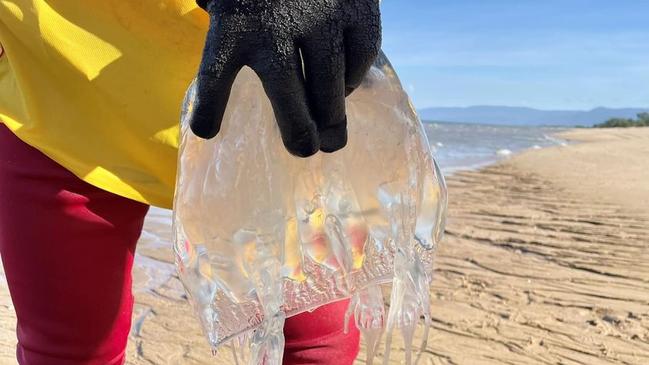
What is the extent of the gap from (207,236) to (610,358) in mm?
2244

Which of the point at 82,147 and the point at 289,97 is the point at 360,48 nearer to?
the point at 289,97

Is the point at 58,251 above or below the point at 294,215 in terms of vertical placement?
below

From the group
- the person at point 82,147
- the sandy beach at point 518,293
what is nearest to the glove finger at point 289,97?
the person at point 82,147

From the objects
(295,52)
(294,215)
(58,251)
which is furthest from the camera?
(58,251)

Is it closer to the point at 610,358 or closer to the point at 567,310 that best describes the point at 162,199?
the point at 610,358

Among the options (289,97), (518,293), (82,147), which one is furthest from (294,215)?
(518,293)

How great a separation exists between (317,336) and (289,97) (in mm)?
534

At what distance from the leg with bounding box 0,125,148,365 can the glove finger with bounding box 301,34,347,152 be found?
18.5 inches

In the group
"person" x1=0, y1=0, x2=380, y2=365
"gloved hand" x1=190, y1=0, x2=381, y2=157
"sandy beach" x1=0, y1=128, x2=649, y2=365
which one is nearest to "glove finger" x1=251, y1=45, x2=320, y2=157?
"gloved hand" x1=190, y1=0, x2=381, y2=157

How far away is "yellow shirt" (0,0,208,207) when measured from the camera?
963 millimetres

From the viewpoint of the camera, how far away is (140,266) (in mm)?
3480

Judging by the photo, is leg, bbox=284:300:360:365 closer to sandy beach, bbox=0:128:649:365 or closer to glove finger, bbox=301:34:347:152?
glove finger, bbox=301:34:347:152

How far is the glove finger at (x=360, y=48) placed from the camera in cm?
70

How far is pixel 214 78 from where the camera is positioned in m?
0.71
